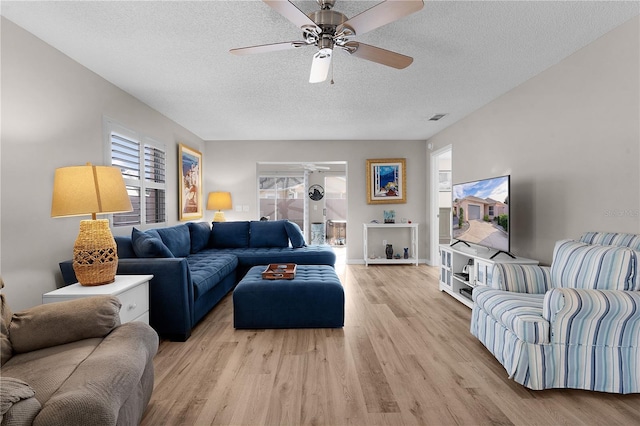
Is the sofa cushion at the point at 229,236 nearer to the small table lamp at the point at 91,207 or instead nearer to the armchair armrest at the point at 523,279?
the small table lamp at the point at 91,207

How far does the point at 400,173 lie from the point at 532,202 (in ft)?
10.5

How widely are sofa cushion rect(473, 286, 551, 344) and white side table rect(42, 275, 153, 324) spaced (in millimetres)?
2581

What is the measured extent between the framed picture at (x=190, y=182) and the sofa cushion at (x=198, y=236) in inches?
14.0

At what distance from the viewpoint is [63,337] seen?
1.56 meters

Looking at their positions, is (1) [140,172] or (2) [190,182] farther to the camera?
(2) [190,182]

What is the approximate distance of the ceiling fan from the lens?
1739mm

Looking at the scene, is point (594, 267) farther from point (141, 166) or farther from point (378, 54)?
point (141, 166)

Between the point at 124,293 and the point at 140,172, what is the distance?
2144 mm

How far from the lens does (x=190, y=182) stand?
5.54 m

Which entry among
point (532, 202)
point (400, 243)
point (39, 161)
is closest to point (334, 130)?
point (400, 243)

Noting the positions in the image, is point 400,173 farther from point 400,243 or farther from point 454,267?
point 454,267

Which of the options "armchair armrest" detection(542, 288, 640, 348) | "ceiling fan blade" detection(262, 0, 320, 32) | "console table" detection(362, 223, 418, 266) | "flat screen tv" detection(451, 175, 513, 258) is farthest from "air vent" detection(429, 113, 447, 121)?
"armchair armrest" detection(542, 288, 640, 348)

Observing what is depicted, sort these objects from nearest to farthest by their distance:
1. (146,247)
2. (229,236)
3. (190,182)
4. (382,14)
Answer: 1. (382,14)
2. (146,247)
3. (229,236)
4. (190,182)

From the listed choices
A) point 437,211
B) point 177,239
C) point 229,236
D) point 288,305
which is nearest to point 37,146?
point 177,239
